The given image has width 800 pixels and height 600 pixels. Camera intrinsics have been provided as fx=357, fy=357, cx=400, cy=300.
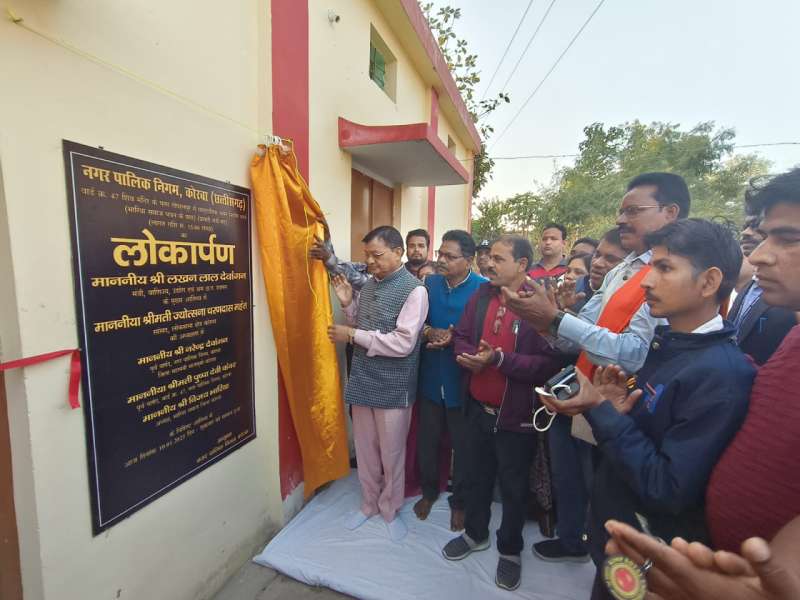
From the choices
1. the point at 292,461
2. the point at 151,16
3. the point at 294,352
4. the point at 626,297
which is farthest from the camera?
the point at 292,461

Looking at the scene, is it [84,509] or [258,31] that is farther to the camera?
[258,31]

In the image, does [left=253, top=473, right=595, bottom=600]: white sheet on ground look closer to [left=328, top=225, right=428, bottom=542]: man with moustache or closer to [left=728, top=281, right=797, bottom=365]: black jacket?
[left=328, top=225, right=428, bottom=542]: man with moustache

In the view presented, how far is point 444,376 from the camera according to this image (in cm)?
257

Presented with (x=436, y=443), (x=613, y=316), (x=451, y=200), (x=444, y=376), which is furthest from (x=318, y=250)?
(x=451, y=200)

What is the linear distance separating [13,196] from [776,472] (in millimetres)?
2298

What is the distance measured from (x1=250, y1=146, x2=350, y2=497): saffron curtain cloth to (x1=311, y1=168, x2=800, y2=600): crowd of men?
0.59 ft

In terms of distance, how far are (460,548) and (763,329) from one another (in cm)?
218

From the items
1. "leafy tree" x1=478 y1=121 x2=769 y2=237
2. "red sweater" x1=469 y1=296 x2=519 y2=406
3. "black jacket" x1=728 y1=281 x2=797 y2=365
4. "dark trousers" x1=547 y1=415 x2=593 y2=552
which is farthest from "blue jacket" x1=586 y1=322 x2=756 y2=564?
"leafy tree" x1=478 y1=121 x2=769 y2=237

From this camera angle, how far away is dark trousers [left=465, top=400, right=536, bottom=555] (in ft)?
6.81

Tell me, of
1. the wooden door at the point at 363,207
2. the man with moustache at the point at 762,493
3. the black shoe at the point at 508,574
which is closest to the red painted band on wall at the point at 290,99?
the wooden door at the point at 363,207

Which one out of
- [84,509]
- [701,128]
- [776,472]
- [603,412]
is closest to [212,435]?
[84,509]

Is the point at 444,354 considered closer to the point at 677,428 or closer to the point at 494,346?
the point at 494,346

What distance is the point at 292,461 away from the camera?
269 cm

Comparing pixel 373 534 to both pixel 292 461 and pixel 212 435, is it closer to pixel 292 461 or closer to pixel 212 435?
pixel 292 461
